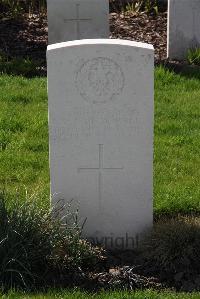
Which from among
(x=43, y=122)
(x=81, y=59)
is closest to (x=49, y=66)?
(x=81, y=59)

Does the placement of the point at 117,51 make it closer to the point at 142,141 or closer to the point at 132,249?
the point at 142,141

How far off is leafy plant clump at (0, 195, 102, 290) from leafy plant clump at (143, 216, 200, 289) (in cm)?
36

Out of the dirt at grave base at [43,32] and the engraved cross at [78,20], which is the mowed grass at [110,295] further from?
the engraved cross at [78,20]

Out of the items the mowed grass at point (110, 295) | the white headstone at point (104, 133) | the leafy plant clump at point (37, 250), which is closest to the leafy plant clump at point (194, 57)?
the white headstone at point (104, 133)

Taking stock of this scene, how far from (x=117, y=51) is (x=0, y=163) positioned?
195 cm

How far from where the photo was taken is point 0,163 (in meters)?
6.49

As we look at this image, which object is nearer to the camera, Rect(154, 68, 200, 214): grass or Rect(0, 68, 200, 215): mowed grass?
Rect(154, 68, 200, 214): grass

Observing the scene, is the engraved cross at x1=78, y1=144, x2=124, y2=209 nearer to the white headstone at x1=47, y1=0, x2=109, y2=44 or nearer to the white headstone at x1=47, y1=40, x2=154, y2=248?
the white headstone at x1=47, y1=40, x2=154, y2=248

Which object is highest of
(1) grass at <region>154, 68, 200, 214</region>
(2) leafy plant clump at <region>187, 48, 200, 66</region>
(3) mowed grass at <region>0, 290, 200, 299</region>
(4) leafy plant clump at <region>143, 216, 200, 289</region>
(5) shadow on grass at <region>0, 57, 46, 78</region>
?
(2) leafy plant clump at <region>187, 48, 200, 66</region>

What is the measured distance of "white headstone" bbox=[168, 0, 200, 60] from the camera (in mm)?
9578

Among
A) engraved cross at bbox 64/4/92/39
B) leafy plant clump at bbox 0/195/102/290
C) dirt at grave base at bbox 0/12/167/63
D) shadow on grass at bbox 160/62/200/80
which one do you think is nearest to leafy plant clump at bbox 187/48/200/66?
shadow on grass at bbox 160/62/200/80

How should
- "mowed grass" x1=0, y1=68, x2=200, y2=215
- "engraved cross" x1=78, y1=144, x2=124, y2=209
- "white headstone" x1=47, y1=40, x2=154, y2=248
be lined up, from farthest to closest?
1. "mowed grass" x1=0, y1=68, x2=200, y2=215
2. "engraved cross" x1=78, y1=144, x2=124, y2=209
3. "white headstone" x1=47, y1=40, x2=154, y2=248

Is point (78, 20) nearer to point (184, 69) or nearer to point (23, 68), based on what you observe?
point (23, 68)

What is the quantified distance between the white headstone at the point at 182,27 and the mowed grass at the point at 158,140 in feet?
3.87
